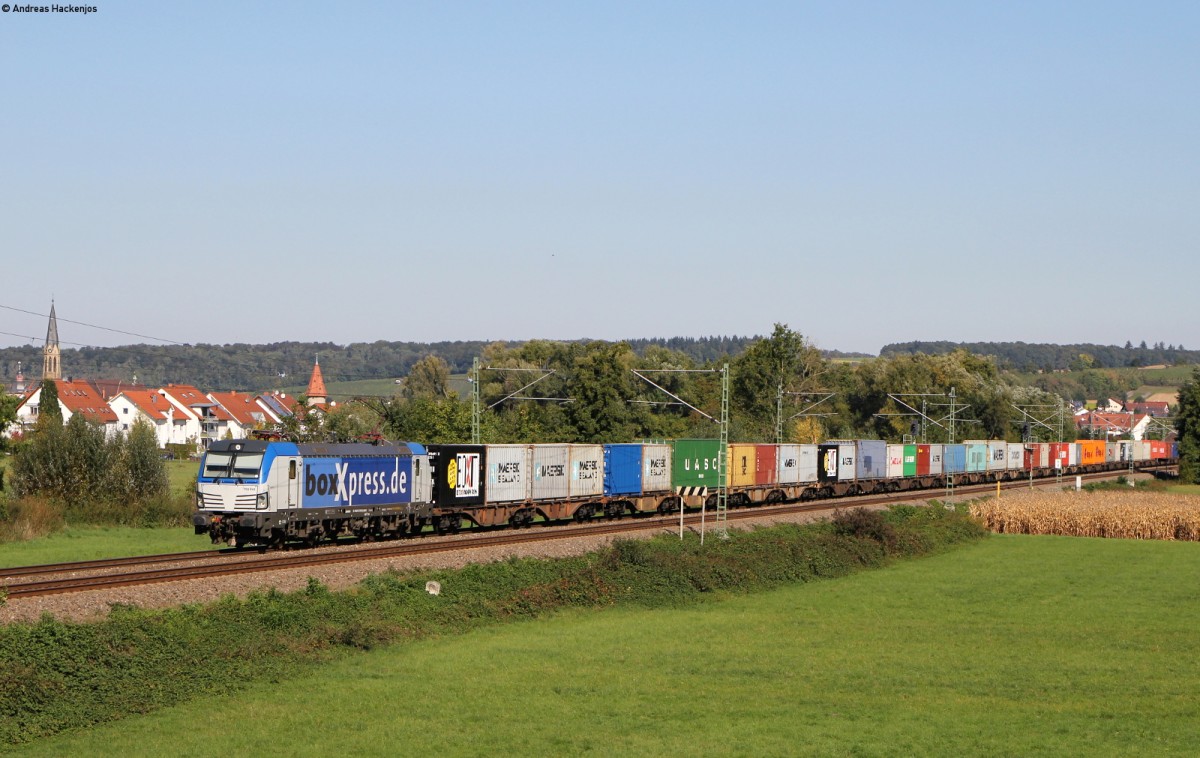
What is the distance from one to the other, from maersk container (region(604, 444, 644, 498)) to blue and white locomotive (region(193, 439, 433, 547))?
12.8m

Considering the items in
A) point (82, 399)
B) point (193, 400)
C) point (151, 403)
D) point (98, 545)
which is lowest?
point (98, 545)

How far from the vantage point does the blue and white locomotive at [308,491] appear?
126 feet

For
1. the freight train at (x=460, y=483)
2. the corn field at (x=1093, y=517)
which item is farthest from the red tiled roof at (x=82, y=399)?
the corn field at (x=1093, y=517)

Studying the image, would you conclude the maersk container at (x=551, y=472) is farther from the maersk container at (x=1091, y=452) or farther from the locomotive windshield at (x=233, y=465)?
the maersk container at (x=1091, y=452)

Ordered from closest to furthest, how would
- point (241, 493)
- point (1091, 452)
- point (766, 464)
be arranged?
point (241, 493) < point (766, 464) < point (1091, 452)

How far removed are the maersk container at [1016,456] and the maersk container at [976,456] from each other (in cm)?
656

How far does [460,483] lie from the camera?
47.2 meters

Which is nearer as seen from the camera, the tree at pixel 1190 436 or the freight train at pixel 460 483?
the freight train at pixel 460 483

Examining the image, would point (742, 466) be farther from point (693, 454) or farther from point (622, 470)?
point (693, 454)

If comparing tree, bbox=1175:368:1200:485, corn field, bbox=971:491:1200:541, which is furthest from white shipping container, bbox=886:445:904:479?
tree, bbox=1175:368:1200:485

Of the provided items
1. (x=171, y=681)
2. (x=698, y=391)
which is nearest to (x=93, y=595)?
(x=171, y=681)

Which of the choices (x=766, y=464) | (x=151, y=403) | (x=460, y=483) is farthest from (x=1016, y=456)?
(x=151, y=403)

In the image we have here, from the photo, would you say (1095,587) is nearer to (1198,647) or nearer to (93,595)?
(1198,647)

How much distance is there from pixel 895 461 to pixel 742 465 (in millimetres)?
23909
